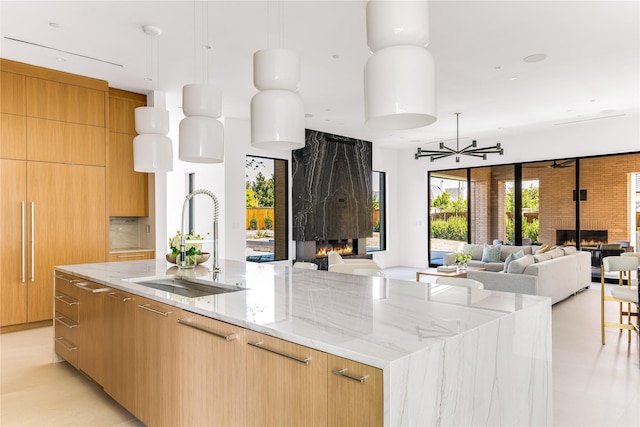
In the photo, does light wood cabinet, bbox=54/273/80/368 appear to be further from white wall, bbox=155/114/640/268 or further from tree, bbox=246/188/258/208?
tree, bbox=246/188/258/208

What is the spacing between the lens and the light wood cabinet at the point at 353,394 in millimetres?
1168

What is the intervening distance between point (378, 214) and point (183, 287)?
8.23m

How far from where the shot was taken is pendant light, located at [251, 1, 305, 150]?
7.01 feet

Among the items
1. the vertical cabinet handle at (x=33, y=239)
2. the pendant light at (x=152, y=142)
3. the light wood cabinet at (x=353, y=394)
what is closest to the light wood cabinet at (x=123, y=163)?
the vertical cabinet handle at (x=33, y=239)

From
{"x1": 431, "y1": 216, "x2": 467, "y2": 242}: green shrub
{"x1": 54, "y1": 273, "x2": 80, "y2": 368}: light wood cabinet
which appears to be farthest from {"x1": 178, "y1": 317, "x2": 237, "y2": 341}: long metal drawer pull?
{"x1": 431, "y1": 216, "x2": 467, "y2": 242}: green shrub

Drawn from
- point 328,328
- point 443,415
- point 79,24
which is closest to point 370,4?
point 328,328

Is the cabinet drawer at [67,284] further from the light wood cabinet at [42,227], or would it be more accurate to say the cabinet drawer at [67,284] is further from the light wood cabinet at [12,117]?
the light wood cabinet at [12,117]

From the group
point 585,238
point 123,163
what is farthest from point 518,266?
point 123,163

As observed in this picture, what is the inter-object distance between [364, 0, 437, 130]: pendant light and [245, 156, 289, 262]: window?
6.26 m

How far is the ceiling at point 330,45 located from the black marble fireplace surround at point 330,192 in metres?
2.02

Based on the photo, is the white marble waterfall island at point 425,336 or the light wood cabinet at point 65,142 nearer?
the white marble waterfall island at point 425,336

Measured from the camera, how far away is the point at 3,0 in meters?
3.33

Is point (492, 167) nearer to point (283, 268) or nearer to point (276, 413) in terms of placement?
point (283, 268)

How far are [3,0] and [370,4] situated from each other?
3304 mm
